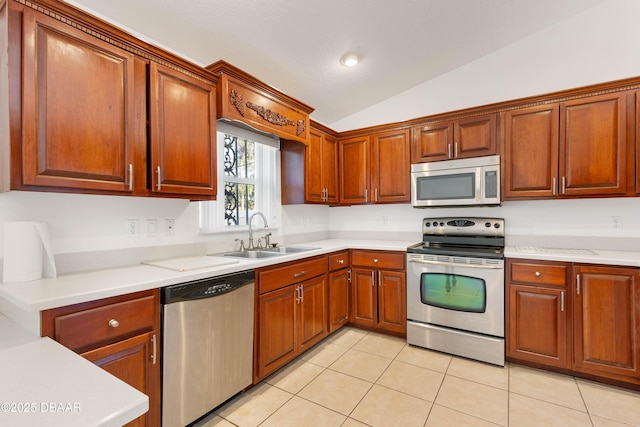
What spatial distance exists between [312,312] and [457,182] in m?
1.85

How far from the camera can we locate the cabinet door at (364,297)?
3.08 meters

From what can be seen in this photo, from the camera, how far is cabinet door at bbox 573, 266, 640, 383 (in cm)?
207

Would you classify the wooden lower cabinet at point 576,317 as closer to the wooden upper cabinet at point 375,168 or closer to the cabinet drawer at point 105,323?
the wooden upper cabinet at point 375,168

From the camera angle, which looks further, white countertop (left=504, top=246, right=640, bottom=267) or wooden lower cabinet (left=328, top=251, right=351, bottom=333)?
wooden lower cabinet (left=328, top=251, right=351, bottom=333)

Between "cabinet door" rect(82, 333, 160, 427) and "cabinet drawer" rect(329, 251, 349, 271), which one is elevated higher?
A: "cabinet drawer" rect(329, 251, 349, 271)

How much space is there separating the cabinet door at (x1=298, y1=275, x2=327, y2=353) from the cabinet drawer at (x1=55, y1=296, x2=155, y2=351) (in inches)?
48.8

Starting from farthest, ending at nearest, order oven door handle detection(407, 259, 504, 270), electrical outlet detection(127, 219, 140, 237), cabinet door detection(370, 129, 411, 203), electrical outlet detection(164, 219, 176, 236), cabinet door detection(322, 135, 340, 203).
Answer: cabinet door detection(322, 135, 340, 203)
cabinet door detection(370, 129, 411, 203)
oven door handle detection(407, 259, 504, 270)
electrical outlet detection(164, 219, 176, 236)
electrical outlet detection(127, 219, 140, 237)

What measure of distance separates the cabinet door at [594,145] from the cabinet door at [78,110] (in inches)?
125

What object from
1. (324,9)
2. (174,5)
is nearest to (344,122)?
(324,9)

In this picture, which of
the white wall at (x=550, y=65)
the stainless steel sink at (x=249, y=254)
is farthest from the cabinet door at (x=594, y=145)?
the stainless steel sink at (x=249, y=254)

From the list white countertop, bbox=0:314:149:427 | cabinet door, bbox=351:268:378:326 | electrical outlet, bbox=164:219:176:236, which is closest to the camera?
white countertop, bbox=0:314:149:427

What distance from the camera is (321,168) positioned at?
3.37 metres

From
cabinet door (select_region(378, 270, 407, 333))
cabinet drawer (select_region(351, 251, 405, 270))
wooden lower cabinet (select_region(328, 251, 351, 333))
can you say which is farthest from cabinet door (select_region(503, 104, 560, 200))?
wooden lower cabinet (select_region(328, 251, 351, 333))

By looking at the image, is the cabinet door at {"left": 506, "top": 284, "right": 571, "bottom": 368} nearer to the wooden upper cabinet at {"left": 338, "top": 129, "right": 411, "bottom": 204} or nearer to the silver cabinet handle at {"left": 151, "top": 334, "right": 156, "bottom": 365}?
the wooden upper cabinet at {"left": 338, "top": 129, "right": 411, "bottom": 204}
